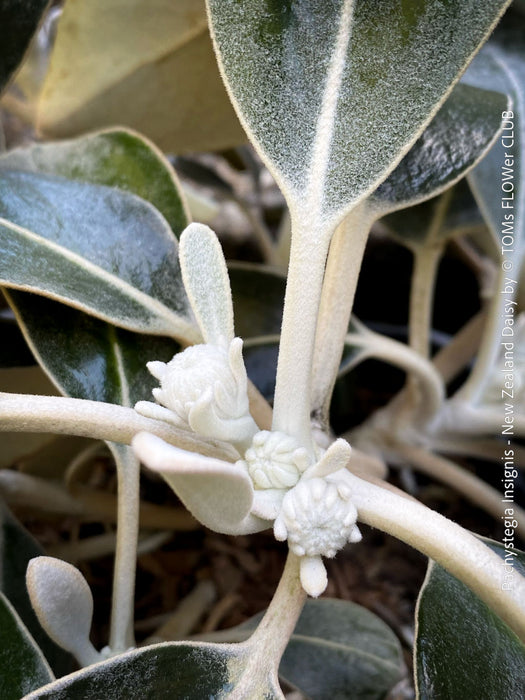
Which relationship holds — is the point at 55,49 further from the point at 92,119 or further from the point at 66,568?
the point at 66,568

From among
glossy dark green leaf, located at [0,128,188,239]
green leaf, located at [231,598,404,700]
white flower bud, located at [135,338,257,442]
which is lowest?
green leaf, located at [231,598,404,700]

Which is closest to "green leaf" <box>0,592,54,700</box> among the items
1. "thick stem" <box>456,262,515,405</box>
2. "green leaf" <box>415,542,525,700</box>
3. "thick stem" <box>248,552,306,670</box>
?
"thick stem" <box>248,552,306,670</box>

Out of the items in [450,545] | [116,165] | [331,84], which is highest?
[331,84]

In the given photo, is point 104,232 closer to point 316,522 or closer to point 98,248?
point 98,248

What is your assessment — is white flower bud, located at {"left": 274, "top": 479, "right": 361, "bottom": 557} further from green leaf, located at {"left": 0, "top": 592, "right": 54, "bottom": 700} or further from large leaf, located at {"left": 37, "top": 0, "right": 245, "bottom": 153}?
large leaf, located at {"left": 37, "top": 0, "right": 245, "bottom": 153}

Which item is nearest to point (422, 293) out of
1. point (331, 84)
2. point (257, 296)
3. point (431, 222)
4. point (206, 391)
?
point (431, 222)

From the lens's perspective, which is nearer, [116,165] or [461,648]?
[461,648]

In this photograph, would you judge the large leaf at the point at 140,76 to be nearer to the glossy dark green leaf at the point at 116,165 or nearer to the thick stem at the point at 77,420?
the glossy dark green leaf at the point at 116,165
